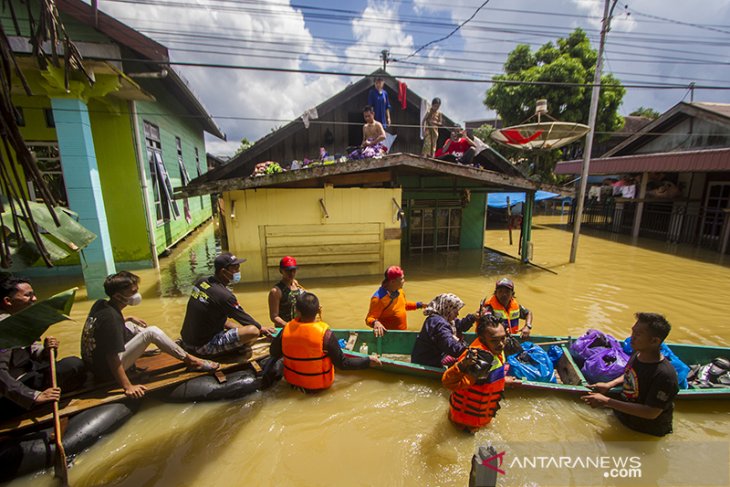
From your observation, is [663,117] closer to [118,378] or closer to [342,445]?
[342,445]

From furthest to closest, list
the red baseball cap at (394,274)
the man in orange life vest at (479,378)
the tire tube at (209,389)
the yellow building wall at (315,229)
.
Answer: the yellow building wall at (315,229), the red baseball cap at (394,274), the tire tube at (209,389), the man in orange life vest at (479,378)

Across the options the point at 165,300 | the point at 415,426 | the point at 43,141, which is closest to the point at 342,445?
the point at 415,426

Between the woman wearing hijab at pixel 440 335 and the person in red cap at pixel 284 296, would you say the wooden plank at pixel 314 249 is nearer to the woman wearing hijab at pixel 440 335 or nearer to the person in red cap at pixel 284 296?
the person in red cap at pixel 284 296

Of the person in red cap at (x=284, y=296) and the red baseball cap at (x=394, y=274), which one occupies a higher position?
the red baseball cap at (x=394, y=274)

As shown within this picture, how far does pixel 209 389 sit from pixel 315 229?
5235mm

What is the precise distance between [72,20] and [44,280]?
19.9 feet

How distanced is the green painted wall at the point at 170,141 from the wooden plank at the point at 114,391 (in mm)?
6954

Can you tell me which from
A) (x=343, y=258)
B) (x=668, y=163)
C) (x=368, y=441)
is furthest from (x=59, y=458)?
(x=668, y=163)

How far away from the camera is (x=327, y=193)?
8672 millimetres

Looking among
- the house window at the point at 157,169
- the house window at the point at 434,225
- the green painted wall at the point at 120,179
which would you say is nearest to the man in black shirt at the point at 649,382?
the house window at the point at 434,225

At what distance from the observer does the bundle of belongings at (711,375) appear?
13.4ft

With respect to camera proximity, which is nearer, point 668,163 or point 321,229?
point 321,229

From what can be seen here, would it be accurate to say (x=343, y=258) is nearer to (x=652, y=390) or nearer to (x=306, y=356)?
(x=306, y=356)

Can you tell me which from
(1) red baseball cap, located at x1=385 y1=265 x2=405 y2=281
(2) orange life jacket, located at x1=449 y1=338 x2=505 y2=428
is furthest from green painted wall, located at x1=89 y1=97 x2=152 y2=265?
(2) orange life jacket, located at x1=449 y1=338 x2=505 y2=428
